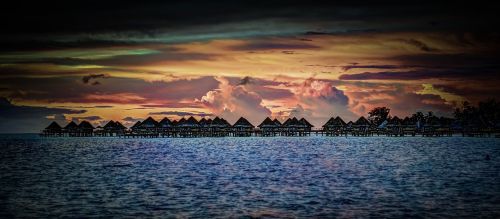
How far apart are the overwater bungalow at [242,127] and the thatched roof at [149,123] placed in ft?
51.7

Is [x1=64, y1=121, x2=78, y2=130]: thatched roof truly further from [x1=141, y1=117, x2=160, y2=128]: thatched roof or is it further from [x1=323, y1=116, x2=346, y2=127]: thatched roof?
[x1=323, y1=116, x2=346, y2=127]: thatched roof

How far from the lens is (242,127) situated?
126 m

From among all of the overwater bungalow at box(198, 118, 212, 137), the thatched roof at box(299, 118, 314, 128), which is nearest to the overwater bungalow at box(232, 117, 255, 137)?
the overwater bungalow at box(198, 118, 212, 137)

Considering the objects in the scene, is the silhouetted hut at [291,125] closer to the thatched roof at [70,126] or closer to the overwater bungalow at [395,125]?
the overwater bungalow at [395,125]

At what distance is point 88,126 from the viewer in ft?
462

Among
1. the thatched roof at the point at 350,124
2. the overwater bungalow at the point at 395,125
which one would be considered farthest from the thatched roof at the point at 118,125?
the overwater bungalow at the point at 395,125

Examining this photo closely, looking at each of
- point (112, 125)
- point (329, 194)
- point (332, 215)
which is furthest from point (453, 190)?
point (112, 125)

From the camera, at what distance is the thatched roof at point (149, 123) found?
12462 centimetres

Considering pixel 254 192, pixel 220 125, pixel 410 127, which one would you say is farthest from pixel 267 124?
pixel 254 192

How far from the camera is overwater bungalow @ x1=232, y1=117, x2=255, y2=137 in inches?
4944

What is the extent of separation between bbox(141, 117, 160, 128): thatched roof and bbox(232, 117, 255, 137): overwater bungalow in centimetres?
1576

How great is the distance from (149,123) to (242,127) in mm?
18755

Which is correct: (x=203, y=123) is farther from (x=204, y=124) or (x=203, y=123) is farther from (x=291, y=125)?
(x=291, y=125)

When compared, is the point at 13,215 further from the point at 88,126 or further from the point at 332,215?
the point at 88,126
